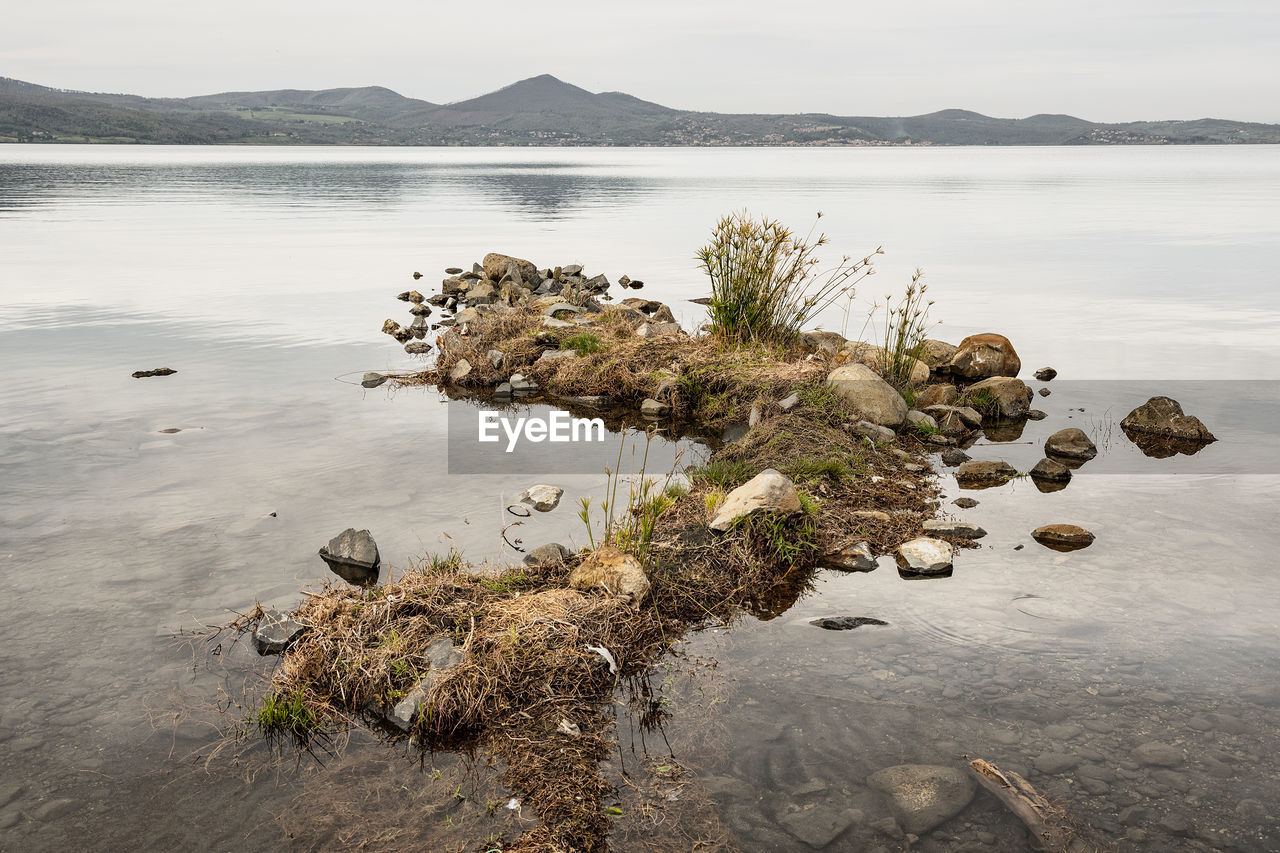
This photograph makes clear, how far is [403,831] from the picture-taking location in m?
4.50

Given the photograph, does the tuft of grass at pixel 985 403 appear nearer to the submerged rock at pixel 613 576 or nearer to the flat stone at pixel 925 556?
the flat stone at pixel 925 556

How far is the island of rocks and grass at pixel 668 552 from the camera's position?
5.23 metres

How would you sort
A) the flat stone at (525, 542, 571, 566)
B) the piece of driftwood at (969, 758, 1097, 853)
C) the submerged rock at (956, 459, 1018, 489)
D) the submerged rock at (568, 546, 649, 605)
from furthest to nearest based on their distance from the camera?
the submerged rock at (956, 459, 1018, 489) → the flat stone at (525, 542, 571, 566) → the submerged rock at (568, 546, 649, 605) → the piece of driftwood at (969, 758, 1097, 853)

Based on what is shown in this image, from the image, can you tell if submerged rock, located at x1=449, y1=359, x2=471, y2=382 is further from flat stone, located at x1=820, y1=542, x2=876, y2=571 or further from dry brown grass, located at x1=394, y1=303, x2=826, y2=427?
flat stone, located at x1=820, y1=542, x2=876, y2=571

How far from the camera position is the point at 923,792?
481cm

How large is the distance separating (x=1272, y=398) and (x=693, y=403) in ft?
28.9

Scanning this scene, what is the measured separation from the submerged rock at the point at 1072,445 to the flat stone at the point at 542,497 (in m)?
6.06

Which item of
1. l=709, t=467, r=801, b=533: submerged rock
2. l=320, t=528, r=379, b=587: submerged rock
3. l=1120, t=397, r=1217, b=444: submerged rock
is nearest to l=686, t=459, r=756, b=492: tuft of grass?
l=709, t=467, r=801, b=533: submerged rock

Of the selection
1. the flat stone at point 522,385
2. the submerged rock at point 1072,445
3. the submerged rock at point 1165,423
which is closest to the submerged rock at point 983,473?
the submerged rock at point 1072,445

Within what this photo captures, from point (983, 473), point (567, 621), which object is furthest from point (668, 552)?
point (983, 473)

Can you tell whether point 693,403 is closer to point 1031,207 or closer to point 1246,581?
point 1246,581

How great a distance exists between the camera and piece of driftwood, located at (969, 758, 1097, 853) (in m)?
4.44

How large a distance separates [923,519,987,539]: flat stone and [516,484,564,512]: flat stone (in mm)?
3566

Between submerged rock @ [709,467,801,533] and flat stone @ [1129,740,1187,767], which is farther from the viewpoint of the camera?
submerged rock @ [709,467,801,533]
